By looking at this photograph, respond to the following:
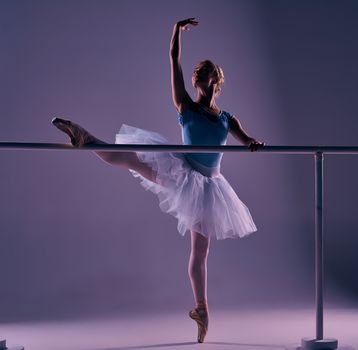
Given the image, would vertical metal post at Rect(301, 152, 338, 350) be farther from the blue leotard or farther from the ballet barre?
the blue leotard

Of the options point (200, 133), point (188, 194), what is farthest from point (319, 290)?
point (200, 133)

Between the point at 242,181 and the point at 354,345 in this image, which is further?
the point at 242,181

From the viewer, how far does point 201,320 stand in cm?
276

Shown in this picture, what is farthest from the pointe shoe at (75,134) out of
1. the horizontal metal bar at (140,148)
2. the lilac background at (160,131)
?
the lilac background at (160,131)

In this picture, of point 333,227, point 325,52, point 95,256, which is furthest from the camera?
point 325,52

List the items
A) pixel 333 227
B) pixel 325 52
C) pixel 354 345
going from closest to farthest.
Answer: pixel 354 345 → pixel 333 227 → pixel 325 52

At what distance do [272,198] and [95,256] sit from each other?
1146 millimetres

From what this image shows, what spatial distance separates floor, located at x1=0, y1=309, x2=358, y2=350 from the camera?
2.72 m

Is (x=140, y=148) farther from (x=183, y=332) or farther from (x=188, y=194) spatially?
(x=183, y=332)

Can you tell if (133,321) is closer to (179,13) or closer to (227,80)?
(227,80)

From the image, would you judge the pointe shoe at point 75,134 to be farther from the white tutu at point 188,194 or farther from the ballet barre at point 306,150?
the white tutu at point 188,194

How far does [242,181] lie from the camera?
13.3 feet

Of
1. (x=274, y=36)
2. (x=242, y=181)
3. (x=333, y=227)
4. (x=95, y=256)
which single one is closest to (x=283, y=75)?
(x=274, y=36)

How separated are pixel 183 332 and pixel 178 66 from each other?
1.18 metres
